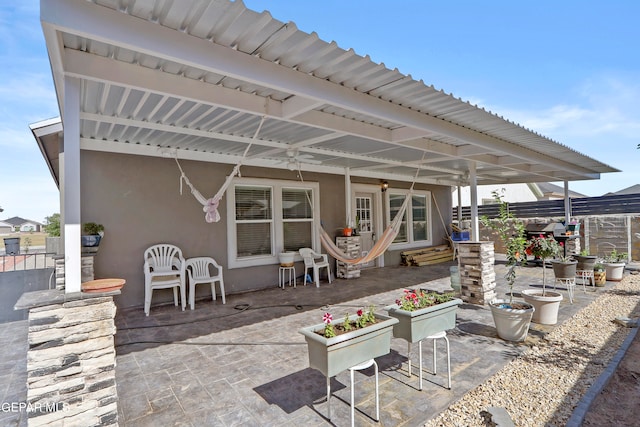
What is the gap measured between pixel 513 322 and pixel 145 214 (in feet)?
16.8

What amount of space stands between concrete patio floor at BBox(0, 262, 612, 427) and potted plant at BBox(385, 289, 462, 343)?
0.41 meters

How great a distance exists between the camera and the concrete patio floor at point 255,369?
221 centimetres

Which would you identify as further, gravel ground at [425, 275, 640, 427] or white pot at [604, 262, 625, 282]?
white pot at [604, 262, 625, 282]

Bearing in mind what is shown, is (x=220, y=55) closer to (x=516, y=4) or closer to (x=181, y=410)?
(x=181, y=410)

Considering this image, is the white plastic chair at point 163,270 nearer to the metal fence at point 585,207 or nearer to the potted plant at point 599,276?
the potted plant at point 599,276

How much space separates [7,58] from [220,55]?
14.6ft

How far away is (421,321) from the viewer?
2473 millimetres

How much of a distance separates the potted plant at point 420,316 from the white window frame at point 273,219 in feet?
12.7

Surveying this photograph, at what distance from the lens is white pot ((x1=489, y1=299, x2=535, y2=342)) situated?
131 inches

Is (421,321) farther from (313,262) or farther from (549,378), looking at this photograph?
(313,262)

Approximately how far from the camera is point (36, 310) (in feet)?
5.88

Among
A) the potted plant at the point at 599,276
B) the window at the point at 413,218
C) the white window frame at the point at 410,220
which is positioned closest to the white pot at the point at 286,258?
the white window frame at the point at 410,220

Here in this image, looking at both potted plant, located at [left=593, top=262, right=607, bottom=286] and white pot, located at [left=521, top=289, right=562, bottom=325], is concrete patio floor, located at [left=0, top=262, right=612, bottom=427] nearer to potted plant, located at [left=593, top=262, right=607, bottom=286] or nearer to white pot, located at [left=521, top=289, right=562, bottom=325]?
white pot, located at [left=521, top=289, right=562, bottom=325]

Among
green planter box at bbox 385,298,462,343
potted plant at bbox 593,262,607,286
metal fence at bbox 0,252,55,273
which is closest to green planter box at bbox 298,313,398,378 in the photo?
green planter box at bbox 385,298,462,343
